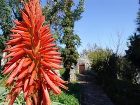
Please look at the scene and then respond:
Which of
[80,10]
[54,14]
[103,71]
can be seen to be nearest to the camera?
[54,14]

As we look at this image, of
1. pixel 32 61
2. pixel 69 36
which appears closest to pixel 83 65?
pixel 69 36

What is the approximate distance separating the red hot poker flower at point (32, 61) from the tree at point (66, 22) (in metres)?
27.0

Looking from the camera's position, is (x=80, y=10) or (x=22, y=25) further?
(x=80, y=10)

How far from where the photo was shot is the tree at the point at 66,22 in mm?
33281

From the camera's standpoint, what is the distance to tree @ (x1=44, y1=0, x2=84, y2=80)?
33.3 meters

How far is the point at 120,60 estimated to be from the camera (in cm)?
4262

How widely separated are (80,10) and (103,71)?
6.87 metres

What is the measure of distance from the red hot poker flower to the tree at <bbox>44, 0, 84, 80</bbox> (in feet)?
88.5

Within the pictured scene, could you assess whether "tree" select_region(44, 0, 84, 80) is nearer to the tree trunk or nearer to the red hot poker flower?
the tree trunk

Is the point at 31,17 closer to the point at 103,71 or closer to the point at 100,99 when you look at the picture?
the point at 100,99

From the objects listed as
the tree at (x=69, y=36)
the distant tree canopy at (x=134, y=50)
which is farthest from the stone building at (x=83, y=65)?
the distant tree canopy at (x=134, y=50)

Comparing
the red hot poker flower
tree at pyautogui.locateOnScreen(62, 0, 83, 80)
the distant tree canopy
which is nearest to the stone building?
tree at pyautogui.locateOnScreen(62, 0, 83, 80)

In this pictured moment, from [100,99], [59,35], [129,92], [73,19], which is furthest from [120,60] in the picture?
[100,99]

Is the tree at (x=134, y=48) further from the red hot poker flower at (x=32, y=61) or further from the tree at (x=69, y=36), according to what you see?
the red hot poker flower at (x=32, y=61)
